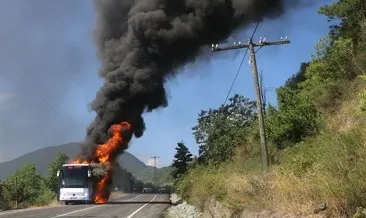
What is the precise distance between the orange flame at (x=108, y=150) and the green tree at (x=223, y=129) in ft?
21.9

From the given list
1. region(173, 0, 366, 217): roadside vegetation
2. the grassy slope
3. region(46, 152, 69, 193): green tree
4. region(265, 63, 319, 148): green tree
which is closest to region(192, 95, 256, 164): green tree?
region(173, 0, 366, 217): roadside vegetation

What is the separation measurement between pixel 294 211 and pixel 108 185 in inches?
1304

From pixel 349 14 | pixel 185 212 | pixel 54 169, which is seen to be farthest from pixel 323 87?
pixel 54 169

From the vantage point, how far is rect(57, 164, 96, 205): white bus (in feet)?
112

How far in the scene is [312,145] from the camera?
41.4ft

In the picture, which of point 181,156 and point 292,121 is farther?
point 181,156

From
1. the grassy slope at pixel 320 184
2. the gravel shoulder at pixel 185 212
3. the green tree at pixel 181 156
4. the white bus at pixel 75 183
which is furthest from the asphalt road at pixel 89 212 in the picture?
the green tree at pixel 181 156

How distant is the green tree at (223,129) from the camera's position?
102ft

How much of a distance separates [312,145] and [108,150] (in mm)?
27438

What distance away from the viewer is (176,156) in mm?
63312

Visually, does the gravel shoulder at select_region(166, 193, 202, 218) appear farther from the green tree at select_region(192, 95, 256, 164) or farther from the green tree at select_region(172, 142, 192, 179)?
the green tree at select_region(172, 142, 192, 179)

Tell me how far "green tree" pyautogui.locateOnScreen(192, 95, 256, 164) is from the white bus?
9.31 metres

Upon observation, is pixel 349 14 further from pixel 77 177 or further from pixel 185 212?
pixel 77 177

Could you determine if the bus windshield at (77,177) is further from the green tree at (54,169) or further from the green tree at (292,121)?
the green tree at (54,169)
